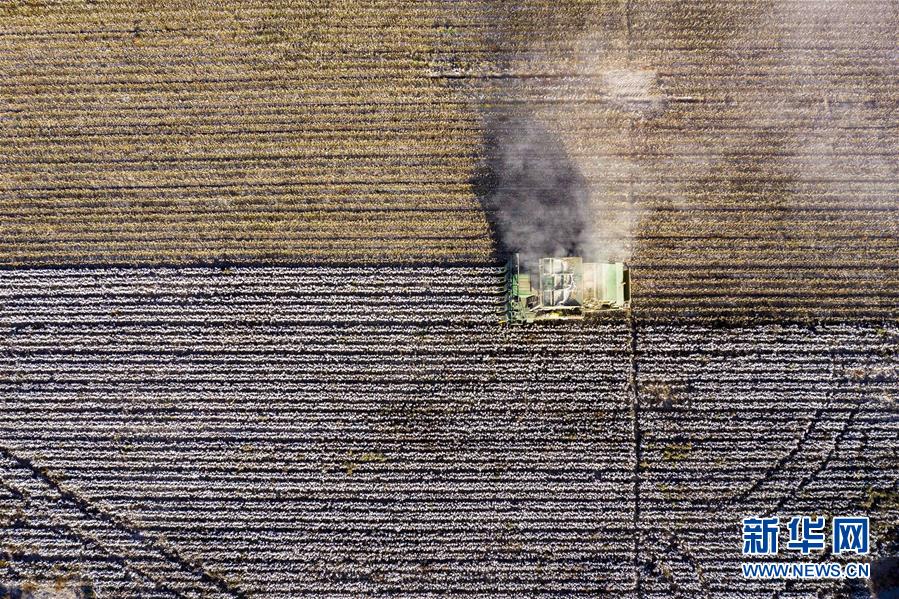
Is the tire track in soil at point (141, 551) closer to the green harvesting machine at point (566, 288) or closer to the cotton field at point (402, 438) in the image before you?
the cotton field at point (402, 438)

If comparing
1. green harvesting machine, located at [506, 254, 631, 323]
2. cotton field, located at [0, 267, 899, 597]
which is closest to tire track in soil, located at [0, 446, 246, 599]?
cotton field, located at [0, 267, 899, 597]

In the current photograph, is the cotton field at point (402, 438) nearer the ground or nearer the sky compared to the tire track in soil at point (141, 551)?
nearer the sky

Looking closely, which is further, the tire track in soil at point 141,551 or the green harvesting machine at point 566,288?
the tire track in soil at point 141,551

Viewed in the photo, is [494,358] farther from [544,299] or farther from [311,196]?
[311,196]

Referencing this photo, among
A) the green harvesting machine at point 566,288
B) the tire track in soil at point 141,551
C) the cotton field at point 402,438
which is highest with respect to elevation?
the green harvesting machine at point 566,288

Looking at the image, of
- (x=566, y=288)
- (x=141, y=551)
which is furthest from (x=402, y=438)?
(x=141, y=551)

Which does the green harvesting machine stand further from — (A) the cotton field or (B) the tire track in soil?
(B) the tire track in soil

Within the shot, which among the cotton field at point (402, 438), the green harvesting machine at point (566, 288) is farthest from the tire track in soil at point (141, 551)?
the green harvesting machine at point (566, 288)

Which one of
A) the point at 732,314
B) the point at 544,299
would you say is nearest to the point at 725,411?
the point at 732,314
